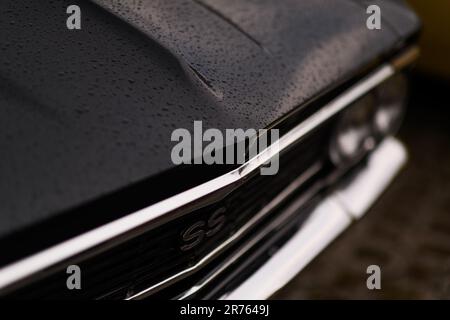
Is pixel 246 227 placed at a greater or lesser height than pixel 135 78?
lesser

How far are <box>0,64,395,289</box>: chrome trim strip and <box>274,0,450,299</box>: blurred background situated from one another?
0.49 m

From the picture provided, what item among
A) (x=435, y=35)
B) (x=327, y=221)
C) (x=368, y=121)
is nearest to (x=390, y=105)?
(x=368, y=121)

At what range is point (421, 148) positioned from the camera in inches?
130

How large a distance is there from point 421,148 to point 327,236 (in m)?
1.67

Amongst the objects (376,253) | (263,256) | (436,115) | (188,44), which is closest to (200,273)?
(263,256)

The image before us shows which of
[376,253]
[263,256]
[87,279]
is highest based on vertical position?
[376,253]

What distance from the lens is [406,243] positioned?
2695 mm

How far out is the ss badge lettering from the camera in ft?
4.67

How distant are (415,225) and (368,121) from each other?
2.94ft

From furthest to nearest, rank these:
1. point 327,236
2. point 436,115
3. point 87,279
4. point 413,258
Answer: point 436,115, point 413,258, point 327,236, point 87,279

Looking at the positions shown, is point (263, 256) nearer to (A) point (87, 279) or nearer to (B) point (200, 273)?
(B) point (200, 273)

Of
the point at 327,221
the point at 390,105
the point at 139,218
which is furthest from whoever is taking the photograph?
the point at 390,105

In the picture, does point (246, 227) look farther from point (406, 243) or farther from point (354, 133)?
point (406, 243)

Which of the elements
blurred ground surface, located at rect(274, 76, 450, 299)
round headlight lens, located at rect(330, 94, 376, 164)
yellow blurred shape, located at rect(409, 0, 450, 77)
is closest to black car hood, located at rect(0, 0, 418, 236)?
round headlight lens, located at rect(330, 94, 376, 164)
